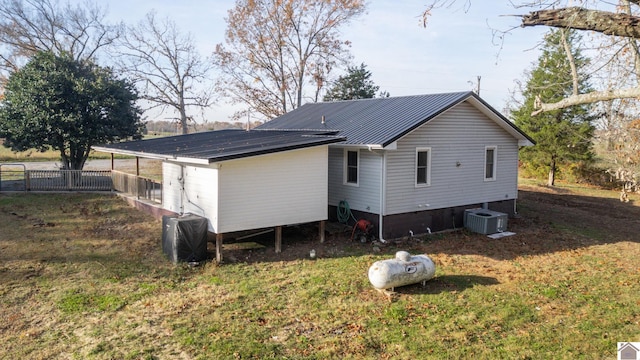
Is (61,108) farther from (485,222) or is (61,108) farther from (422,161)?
(485,222)

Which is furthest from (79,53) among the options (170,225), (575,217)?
(575,217)

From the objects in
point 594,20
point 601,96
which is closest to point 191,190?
point 601,96

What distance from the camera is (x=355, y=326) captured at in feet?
24.7

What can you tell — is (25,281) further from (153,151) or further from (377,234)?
(377,234)

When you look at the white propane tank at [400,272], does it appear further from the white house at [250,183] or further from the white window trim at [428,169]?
Result: the white window trim at [428,169]

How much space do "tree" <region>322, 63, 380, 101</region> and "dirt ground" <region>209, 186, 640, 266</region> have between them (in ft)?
65.3

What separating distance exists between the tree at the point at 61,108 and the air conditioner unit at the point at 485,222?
1644 centimetres

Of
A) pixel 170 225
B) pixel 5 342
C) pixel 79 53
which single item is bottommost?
pixel 5 342

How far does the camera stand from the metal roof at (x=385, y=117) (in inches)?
520

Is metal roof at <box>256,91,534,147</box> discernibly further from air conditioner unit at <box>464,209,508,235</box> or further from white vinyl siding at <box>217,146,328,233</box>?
air conditioner unit at <box>464,209,508,235</box>

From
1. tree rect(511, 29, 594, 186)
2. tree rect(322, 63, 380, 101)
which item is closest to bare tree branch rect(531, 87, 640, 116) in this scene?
tree rect(511, 29, 594, 186)

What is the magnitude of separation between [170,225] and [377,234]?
5.80 m

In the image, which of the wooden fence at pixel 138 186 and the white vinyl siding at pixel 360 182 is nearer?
the white vinyl siding at pixel 360 182

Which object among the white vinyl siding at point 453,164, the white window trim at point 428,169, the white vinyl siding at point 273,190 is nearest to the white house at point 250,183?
the white vinyl siding at point 273,190
